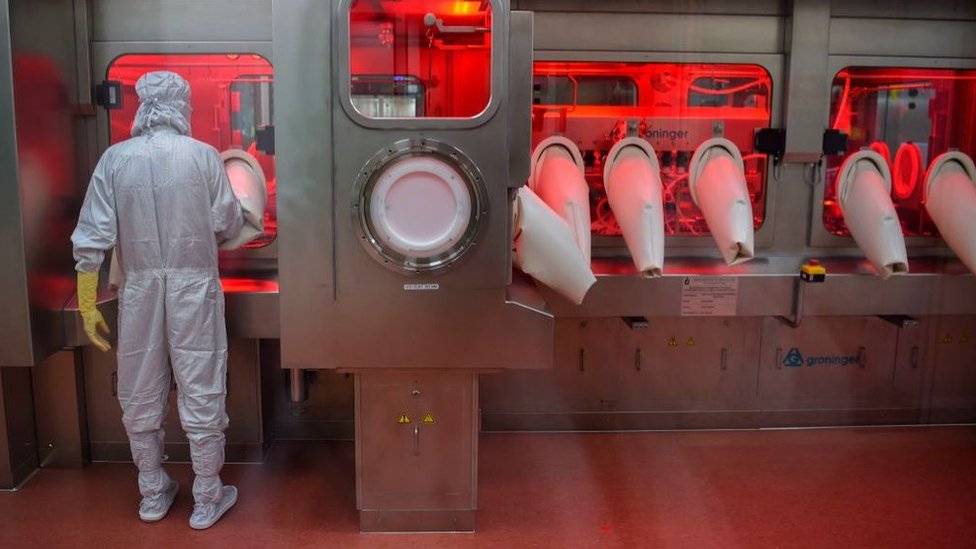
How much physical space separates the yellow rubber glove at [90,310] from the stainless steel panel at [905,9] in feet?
9.31

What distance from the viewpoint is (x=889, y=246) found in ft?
9.16

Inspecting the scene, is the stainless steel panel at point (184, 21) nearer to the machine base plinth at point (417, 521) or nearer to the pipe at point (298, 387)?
the pipe at point (298, 387)

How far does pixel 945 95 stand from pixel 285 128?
269 centimetres

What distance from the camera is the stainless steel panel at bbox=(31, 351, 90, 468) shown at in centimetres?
287

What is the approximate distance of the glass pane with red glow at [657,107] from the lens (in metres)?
3.14

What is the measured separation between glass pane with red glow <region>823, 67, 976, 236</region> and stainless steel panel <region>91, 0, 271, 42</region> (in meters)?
2.29

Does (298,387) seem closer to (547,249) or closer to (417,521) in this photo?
(417,521)

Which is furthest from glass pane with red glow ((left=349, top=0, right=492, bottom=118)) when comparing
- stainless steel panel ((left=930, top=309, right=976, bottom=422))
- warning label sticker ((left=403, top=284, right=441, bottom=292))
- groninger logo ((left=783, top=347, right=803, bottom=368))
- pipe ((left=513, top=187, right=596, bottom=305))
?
stainless steel panel ((left=930, top=309, right=976, bottom=422))

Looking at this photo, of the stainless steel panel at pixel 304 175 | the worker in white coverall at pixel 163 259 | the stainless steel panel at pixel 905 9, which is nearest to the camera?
the stainless steel panel at pixel 304 175

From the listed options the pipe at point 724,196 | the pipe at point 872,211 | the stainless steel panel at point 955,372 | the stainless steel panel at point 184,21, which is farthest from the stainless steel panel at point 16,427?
the stainless steel panel at point 955,372

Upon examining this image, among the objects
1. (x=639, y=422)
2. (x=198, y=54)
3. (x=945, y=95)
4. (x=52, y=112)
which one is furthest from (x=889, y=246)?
(x=52, y=112)

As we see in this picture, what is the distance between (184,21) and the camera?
2.88 meters

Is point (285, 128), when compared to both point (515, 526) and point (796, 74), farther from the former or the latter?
point (796, 74)

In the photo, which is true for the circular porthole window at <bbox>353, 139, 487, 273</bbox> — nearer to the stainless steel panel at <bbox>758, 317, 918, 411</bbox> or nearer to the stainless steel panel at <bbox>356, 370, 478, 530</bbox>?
the stainless steel panel at <bbox>356, 370, 478, 530</bbox>
